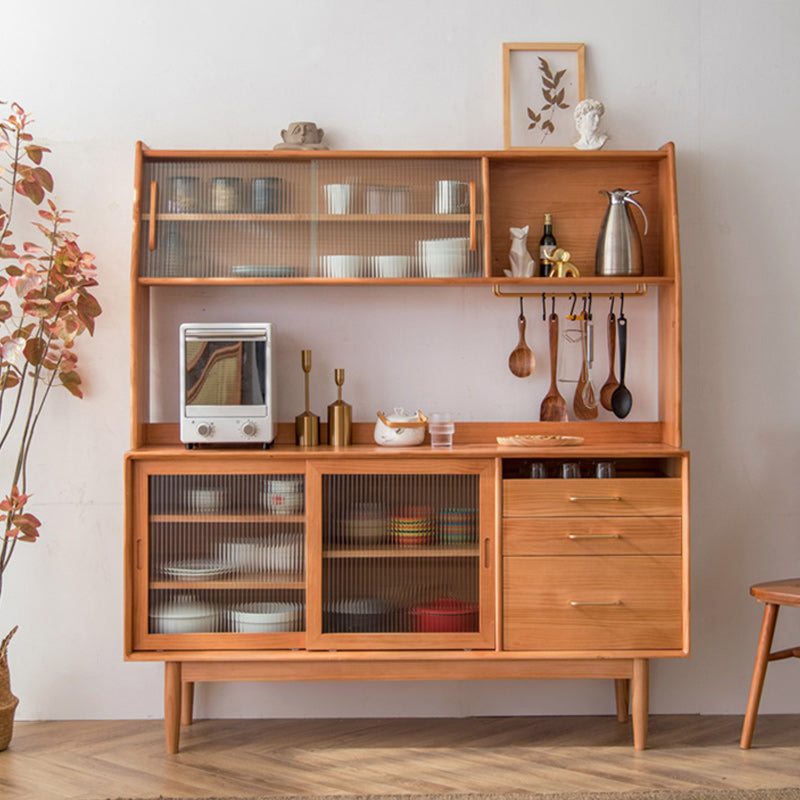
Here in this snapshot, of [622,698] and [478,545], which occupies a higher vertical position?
[478,545]

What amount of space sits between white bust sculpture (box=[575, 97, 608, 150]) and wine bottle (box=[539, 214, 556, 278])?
0.28 m

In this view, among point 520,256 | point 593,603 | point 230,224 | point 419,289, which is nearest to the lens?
point 593,603

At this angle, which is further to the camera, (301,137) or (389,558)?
(301,137)

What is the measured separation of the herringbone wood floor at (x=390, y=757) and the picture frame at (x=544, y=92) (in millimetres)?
2074

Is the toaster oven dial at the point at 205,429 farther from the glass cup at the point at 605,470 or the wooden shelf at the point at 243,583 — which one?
the glass cup at the point at 605,470

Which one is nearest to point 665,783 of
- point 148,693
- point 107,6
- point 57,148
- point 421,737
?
point 421,737

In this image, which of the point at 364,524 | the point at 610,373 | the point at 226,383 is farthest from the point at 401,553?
the point at 610,373

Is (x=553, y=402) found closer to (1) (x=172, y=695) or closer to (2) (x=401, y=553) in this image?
(2) (x=401, y=553)

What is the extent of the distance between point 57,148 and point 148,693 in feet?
6.53

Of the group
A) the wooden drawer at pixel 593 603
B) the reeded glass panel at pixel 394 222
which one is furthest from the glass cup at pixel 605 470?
the reeded glass panel at pixel 394 222

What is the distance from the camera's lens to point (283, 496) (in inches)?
124

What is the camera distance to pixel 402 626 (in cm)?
314

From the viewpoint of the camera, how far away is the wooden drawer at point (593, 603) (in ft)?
10.2

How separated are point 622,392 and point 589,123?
0.95 metres
